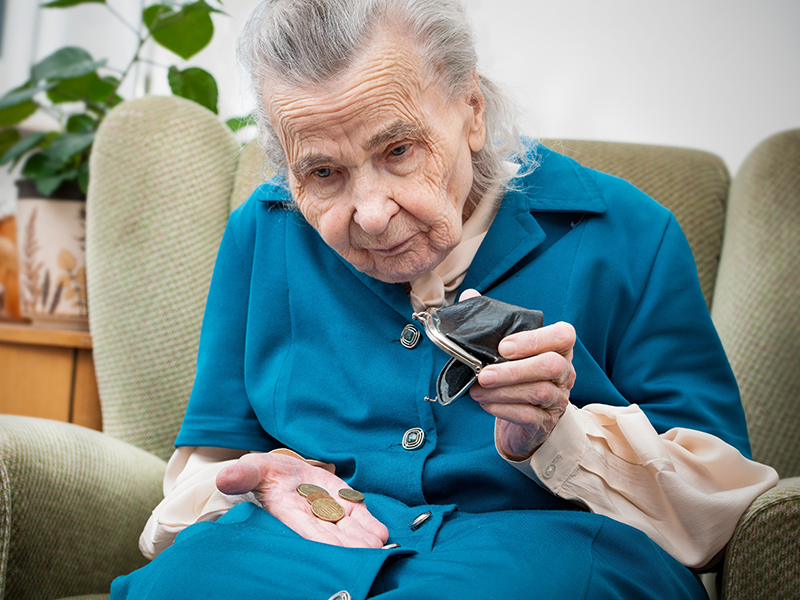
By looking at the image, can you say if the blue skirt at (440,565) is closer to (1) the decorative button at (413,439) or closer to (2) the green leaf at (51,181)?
(1) the decorative button at (413,439)

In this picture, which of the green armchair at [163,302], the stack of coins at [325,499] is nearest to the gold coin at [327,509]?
the stack of coins at [325,499]

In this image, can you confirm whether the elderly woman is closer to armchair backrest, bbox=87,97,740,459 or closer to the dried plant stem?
armchair backrest, bbox=87,97,740,459

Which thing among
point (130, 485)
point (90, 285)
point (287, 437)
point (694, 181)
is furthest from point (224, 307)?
point (694, 181)

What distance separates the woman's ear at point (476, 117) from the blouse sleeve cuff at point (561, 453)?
1.45 ft

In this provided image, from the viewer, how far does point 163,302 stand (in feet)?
5.16

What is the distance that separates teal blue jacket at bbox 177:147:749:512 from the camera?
3.34 ft

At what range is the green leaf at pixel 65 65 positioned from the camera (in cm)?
195

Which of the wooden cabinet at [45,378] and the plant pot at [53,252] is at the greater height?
the plant pot at [53,252]

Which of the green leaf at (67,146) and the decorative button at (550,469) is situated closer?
the decorative button at (550,469)

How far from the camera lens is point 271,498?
3.17 feet

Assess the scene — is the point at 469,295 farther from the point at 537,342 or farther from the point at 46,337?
the point at 46,337

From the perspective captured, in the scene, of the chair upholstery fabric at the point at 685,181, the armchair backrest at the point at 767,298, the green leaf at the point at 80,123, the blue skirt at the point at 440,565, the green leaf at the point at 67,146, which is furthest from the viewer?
the green leaf at the point at 80,123

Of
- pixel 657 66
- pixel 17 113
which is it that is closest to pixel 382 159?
pixel 657 66

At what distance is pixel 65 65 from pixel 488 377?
1810 mm
